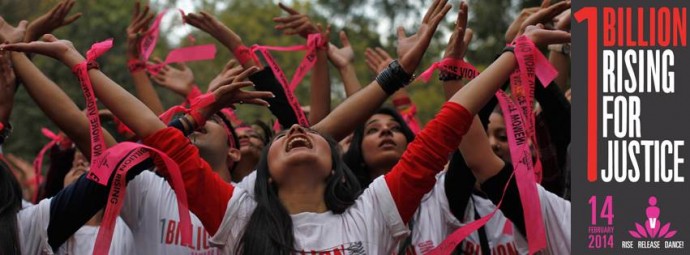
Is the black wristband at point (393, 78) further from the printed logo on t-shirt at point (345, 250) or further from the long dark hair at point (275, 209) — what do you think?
the printed logo on t-shirt at point (345, 250)

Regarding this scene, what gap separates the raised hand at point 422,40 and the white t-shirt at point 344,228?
1.84 ft

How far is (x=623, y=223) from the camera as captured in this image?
4.53 m

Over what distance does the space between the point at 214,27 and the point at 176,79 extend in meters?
0.98

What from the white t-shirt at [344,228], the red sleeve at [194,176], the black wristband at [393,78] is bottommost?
the white t-shirt at [344,228]

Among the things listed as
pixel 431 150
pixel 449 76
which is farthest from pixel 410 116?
pixel 431 150

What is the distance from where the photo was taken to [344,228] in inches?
176

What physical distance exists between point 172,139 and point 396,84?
1.05m

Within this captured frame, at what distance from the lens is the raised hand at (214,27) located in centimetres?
576

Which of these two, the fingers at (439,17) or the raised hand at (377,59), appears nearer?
the fingers at (439,17)

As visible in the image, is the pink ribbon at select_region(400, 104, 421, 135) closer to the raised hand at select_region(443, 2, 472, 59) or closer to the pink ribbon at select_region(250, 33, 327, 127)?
the pink ribbon at select_region(250, 33, 327, 127)

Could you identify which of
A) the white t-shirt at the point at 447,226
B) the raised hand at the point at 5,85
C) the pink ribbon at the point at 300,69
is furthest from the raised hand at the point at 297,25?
the raised hand at the point at 5,85

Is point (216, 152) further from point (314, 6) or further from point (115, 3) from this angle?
point (314, 6)

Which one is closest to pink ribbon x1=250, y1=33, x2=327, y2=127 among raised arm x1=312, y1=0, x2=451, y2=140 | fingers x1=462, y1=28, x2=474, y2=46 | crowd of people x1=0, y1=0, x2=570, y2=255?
crowd of people x1=0, y1=0, x2=570, y2=255

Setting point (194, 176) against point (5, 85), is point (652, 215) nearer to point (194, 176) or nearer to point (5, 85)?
point (194, 176)
